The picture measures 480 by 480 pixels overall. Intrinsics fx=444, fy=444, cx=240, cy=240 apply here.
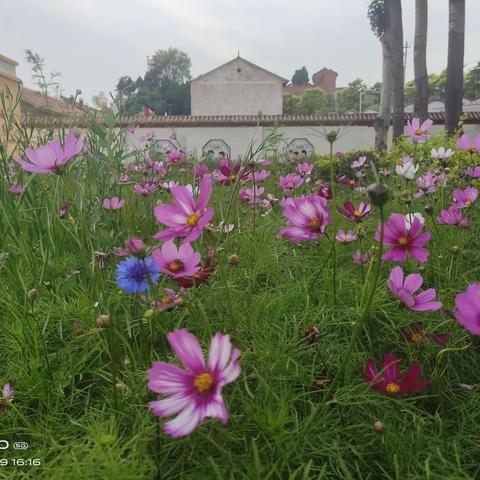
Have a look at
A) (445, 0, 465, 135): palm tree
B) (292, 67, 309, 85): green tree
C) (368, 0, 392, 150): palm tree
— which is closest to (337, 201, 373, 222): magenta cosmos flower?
(445, 0, 465, 135): palm tree

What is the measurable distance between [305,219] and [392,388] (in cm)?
29

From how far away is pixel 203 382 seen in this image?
45cm

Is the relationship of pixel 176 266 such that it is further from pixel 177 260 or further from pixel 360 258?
pixel 360 258

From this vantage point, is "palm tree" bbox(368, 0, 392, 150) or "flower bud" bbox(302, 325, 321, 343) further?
"palm tree" bbox(368, 0, 392, 150)

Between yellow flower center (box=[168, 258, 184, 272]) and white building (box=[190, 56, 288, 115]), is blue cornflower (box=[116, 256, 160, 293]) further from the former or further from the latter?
white building (box=[190, 56, 288, 115])

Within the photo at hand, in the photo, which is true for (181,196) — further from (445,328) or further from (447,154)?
(447,154)

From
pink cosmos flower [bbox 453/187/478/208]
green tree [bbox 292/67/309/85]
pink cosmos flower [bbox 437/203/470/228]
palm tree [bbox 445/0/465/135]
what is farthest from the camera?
green tree [bbox 292/67/309/85]

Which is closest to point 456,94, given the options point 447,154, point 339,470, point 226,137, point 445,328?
point 447,154

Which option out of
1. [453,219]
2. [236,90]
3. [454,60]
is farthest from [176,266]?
[236,90]

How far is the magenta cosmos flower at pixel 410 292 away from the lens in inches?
26.9

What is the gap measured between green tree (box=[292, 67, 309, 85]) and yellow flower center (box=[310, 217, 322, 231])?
47.4 metres

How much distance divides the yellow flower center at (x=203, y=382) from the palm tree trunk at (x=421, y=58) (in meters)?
7.63

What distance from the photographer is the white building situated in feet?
72.9

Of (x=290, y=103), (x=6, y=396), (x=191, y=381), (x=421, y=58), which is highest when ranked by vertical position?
(x=290, y=103)
